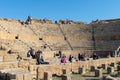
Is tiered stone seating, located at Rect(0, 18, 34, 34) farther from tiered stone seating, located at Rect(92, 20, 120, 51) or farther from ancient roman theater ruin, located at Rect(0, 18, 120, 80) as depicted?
tiered stone seating, located at Rect(92, 20, 120, 51)

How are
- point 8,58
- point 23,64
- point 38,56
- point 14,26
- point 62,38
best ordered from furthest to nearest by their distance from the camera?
point 62,38, point 14,26, point 38,56, point 8,58, point 23,64

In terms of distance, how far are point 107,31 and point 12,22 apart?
13763 millimetres

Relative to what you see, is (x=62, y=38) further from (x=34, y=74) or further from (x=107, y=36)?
(x=34, y=74)

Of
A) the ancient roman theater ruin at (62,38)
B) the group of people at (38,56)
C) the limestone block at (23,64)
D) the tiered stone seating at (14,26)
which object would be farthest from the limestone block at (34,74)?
the tiered stone seating at (14,26)

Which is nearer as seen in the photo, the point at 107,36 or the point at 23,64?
the point at 23,64

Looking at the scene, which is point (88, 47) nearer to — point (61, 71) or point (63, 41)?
point (63, 41)

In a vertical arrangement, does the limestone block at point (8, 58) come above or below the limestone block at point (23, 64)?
above

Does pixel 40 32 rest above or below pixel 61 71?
above

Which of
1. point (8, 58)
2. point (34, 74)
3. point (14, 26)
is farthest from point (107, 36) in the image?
point (34, 74)

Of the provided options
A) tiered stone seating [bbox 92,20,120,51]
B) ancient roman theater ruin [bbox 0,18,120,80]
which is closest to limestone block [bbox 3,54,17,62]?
ancient roman theater ruin [bbox 0,18,120,80]

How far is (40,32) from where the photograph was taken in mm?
37156

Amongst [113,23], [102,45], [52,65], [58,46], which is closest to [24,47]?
[58,46]

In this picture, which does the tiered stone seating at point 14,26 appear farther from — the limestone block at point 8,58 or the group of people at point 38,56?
the limestone block at point 8,58

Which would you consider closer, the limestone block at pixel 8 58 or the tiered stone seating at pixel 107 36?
the limestone block at pixel 8 58
